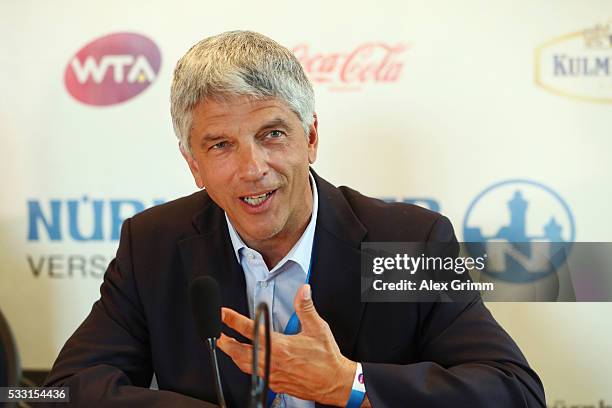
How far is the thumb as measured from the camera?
4.41ft

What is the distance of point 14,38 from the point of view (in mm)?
2352

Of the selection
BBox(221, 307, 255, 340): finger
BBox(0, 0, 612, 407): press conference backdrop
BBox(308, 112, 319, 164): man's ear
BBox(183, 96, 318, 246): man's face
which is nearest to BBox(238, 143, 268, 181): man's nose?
BBox(183, 96, 318, 246): man's face

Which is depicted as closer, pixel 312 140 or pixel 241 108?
pixel 241 108

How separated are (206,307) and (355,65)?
1.22 m

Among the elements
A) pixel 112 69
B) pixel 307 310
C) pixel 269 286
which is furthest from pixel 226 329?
pixel 112 69

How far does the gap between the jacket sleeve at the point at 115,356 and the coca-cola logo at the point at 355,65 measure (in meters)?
0.77

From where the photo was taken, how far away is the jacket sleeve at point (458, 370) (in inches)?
54.6

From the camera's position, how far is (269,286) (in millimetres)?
1652

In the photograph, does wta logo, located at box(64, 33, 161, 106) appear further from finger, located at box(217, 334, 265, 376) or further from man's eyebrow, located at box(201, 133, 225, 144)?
finger, located at box(217, 334, 265, 376)

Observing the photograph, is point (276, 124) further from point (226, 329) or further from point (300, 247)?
point (226, 329)

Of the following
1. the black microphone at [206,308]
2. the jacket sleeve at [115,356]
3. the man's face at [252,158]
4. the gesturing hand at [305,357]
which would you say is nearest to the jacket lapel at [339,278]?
the man's face at [252,158]

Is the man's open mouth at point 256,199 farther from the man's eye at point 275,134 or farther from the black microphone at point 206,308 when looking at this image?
the black microphone at point 206,308

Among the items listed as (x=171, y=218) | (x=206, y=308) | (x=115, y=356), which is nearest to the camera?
(x=206, y=308)

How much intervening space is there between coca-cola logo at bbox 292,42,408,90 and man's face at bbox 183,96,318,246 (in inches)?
26.7
